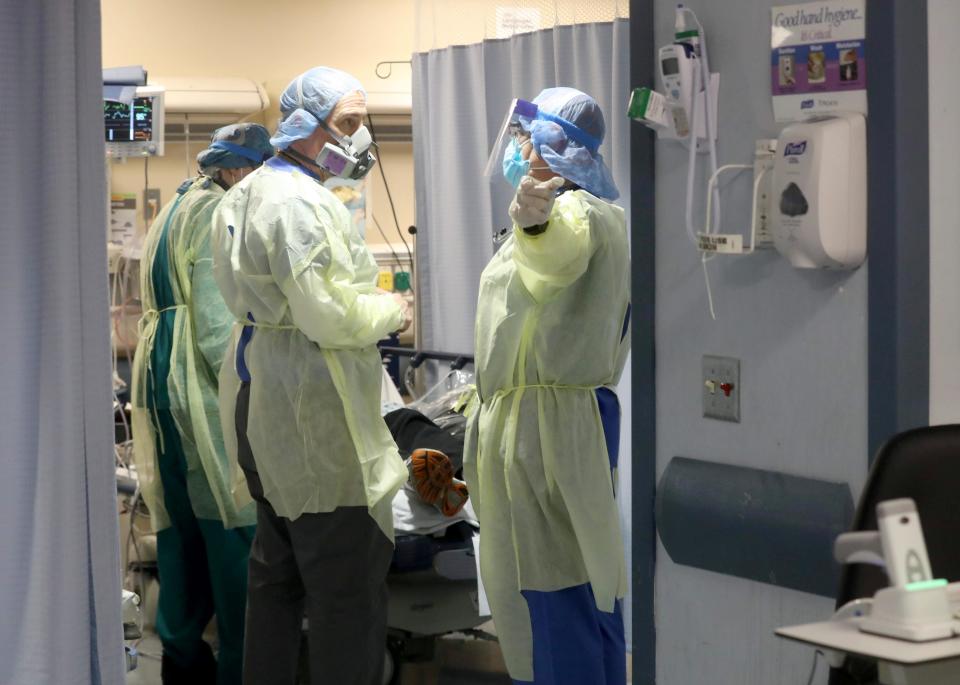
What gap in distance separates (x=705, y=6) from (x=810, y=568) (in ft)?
3.38

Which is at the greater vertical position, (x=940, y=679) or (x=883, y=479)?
(x=883, y=479)

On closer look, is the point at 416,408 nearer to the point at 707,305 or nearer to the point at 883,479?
the point at 707,305

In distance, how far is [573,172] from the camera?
2.90 m

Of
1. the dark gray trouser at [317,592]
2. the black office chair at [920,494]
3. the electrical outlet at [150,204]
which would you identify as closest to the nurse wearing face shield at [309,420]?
the dark gray trouser at [317,592]

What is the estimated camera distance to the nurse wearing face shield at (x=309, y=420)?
305 cm

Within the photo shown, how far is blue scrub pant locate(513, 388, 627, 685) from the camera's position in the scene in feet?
9.28

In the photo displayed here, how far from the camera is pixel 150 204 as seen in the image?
19.7 ft

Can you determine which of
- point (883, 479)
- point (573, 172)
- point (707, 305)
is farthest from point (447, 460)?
point (883, 479)

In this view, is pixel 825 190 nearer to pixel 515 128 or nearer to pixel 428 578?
pixel 515 128

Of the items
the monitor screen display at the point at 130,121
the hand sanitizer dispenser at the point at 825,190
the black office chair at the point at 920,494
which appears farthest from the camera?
the monitor screen display at the point at 130,121

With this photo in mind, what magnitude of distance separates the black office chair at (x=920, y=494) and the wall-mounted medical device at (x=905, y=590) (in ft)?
1.37

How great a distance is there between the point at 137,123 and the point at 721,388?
9.62ft

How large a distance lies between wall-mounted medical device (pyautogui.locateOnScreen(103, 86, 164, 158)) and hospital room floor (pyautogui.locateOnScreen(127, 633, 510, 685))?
178cm

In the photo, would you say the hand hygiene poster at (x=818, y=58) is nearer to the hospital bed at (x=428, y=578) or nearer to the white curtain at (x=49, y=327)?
the white curtain at (x=49, y=327)
